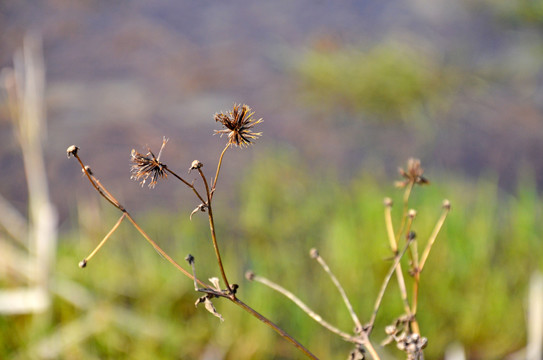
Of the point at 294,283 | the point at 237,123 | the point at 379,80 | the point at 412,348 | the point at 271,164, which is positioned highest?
the point at 379,80

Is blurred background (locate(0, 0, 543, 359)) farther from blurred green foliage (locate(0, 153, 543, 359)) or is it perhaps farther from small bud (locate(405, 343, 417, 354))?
small bud (locate(405, 343, 417, 354))

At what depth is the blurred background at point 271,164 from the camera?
139 cm

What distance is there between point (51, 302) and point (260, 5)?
2850mm

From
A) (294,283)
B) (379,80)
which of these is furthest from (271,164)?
(379,80)

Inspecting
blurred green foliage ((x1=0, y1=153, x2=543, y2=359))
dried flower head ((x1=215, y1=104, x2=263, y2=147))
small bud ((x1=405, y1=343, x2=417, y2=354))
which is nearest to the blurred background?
blurred green foliage ((x1=0, y1=153, x2=543, y2=359))

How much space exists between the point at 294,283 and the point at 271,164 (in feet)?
2.68

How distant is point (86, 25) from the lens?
144 inches

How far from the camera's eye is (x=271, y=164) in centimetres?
228

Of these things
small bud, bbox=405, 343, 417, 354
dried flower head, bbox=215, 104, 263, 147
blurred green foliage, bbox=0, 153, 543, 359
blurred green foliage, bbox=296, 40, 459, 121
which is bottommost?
small bud, bbox=405, 343, 417, 354

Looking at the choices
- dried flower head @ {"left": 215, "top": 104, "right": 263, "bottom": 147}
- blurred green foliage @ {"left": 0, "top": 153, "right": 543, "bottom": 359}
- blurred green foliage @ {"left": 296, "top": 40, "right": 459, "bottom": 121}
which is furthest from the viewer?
blurred green foliage @ {"left": 296, "top": 40, "right": 459, "bottom": 121}

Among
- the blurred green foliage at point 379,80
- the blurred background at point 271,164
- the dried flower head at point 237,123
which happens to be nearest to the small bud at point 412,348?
the dried flower head at point 237,123

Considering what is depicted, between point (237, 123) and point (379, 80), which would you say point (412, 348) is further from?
point (379, 80)

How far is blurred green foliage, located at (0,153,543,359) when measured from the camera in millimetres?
1367

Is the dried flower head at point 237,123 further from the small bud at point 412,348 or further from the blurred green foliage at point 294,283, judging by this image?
the blurred green foliage at point 294,283
